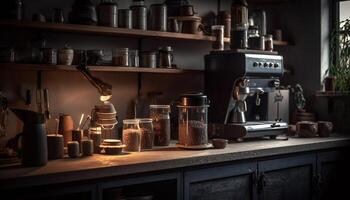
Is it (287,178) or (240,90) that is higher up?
(240,90)

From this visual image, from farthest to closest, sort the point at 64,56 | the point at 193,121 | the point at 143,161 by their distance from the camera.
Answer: the point at 193,121
the point at 64,56
the point at 143,161

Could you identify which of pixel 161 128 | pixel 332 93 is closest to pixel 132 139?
pixel 161 128

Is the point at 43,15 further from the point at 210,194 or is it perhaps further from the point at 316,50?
the point at 316,50

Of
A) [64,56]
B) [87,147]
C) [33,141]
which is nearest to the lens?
[33,141]

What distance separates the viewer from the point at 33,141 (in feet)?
7.64

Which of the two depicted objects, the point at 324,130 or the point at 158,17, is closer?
the point at 158,17

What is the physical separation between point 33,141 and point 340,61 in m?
2.69

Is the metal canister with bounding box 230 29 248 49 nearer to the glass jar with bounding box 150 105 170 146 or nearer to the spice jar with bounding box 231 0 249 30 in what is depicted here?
the spice jar with bounding box 231 0 249 30

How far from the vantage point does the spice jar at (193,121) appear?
3016mm

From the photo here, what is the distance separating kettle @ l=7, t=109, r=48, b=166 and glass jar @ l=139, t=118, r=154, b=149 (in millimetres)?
730

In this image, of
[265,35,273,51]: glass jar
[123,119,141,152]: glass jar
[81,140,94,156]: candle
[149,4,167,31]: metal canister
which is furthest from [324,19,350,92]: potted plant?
[81,140,94,156]: candle

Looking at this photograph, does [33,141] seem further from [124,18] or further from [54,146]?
[124,18]

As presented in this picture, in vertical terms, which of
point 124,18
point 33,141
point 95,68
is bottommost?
point 33,141

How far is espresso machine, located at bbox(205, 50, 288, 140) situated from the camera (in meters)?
3.37
